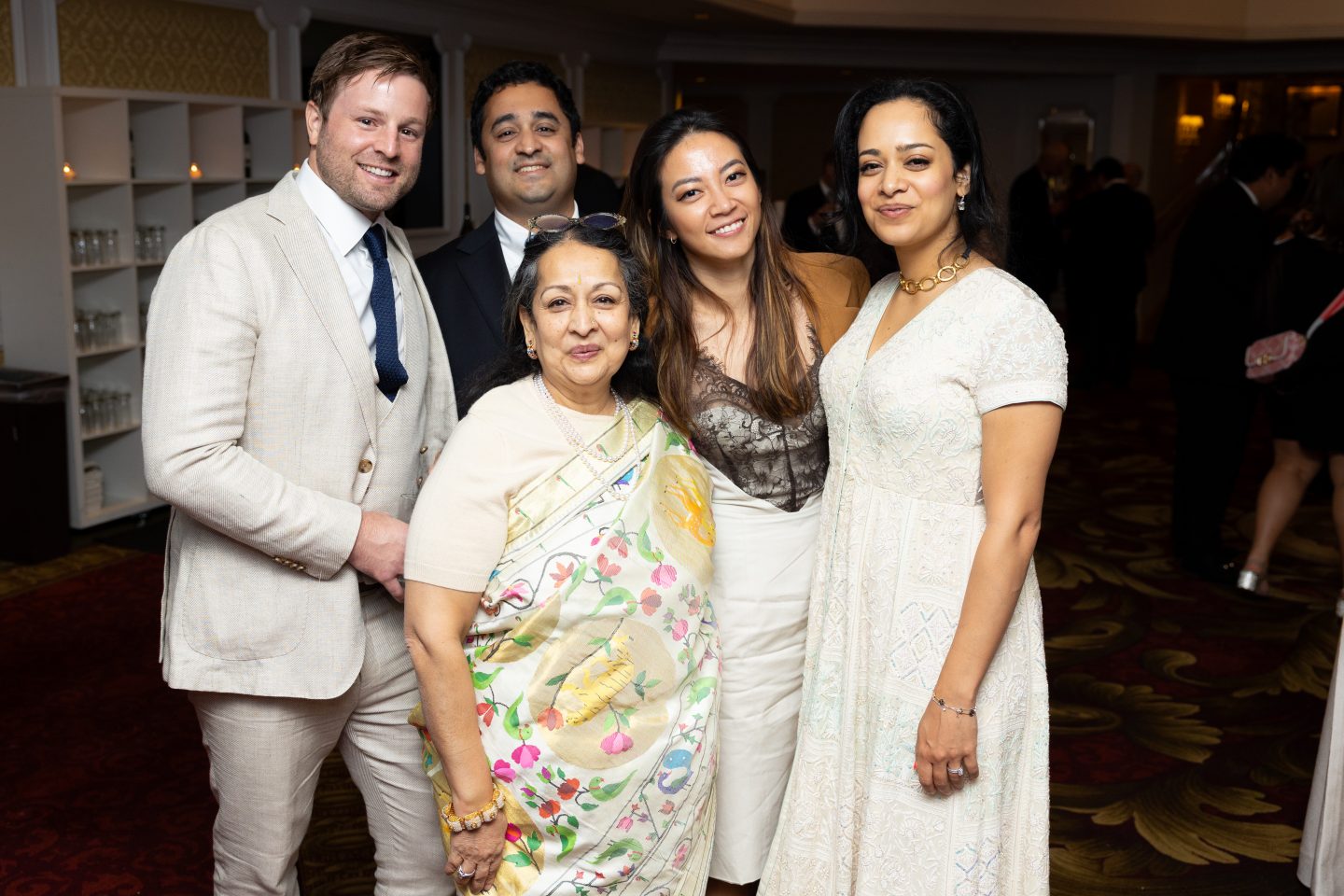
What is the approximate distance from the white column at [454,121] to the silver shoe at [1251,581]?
583cm

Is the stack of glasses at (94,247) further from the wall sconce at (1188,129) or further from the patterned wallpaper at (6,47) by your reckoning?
the wall sconce at (1188,129)

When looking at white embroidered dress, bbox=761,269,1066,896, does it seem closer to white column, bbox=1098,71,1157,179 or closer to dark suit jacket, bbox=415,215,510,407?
dark suit jacket, bbox=415,215,510,407

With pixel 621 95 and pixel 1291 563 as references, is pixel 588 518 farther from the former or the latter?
Result: pixel 621 95

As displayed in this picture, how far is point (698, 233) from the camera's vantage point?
7.65ft

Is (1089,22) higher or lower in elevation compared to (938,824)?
higher

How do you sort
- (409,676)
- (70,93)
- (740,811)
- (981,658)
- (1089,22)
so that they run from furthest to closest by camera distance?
(1089,22) < (70,93) < (740,811) < (409,676) < (981,658)

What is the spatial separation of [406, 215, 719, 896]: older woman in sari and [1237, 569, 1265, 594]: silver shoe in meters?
3.94

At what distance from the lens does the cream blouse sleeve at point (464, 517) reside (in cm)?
182

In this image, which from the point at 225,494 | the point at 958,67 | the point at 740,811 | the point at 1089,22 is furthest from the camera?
the point at 958,67

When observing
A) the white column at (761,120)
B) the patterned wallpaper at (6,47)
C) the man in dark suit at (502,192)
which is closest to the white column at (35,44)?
the patterned wallpaper at (6,47)

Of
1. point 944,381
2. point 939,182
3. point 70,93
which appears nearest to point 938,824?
point 944,381

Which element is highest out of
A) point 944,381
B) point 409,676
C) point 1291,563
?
point 944,381

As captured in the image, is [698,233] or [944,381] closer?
[944,381]

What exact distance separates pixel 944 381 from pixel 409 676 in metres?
1.10
